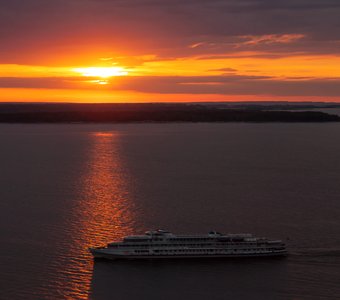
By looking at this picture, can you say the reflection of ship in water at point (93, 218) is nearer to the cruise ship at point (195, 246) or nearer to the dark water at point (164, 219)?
the dark water at point (164, 219)

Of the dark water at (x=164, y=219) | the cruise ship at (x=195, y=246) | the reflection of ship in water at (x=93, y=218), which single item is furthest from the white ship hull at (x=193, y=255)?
the reflection of ship in water at (x=93, y=218)

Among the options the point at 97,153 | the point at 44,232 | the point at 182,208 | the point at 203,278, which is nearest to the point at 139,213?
the point at 182,208

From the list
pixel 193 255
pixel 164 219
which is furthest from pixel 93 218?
pixel 193 255

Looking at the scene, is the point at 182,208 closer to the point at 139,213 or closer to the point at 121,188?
the point at 139,213

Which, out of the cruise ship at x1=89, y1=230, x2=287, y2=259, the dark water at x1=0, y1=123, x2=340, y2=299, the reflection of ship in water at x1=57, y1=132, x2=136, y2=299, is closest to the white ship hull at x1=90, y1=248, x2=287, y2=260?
the cruise ship at x1=89, y1=230, x2=287, y2=259

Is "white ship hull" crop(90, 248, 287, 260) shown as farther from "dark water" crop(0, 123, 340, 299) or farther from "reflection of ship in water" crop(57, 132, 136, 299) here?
"reflection of ship in water" crop(57, 132, 136, 299)

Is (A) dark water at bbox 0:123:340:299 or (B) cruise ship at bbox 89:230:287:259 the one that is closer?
(A) dark water at bbox 0:123:340:299

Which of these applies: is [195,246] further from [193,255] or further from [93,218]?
[93,218]
